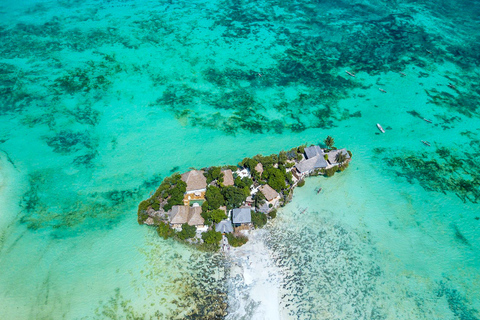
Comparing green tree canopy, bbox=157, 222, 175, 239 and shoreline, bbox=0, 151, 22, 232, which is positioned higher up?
green tree canopy, bbox=157, 222, 175, 239

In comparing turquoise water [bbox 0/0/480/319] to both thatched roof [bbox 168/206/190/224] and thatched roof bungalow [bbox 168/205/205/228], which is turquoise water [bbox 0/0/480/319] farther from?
thatched roof [bbox 168/206/190/224]

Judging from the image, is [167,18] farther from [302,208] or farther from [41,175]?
[302,208]

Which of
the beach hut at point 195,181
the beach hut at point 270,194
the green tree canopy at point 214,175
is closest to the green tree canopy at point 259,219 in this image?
the beach hut at point 270,194

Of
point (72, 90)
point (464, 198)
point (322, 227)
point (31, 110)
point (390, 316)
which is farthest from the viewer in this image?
point (72, 90)

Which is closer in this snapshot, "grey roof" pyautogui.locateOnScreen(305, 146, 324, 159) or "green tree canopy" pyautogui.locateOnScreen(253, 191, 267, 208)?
"green tree canopy" pyautogui.locateOnScreen(253, 191, 267, 208)

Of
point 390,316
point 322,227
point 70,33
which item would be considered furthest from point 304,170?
point 70,33

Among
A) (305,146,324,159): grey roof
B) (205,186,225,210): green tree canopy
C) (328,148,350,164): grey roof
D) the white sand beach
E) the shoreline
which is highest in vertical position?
(305,146,324,159): grey roof

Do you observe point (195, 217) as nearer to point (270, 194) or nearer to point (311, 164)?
point (270, 194)

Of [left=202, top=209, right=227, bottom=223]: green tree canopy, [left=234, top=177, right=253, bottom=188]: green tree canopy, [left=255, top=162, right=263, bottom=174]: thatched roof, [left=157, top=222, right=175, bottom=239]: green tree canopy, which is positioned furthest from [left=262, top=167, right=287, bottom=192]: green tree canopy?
[left=157, top=222, right=175, bottom=239]: green tree canopy
